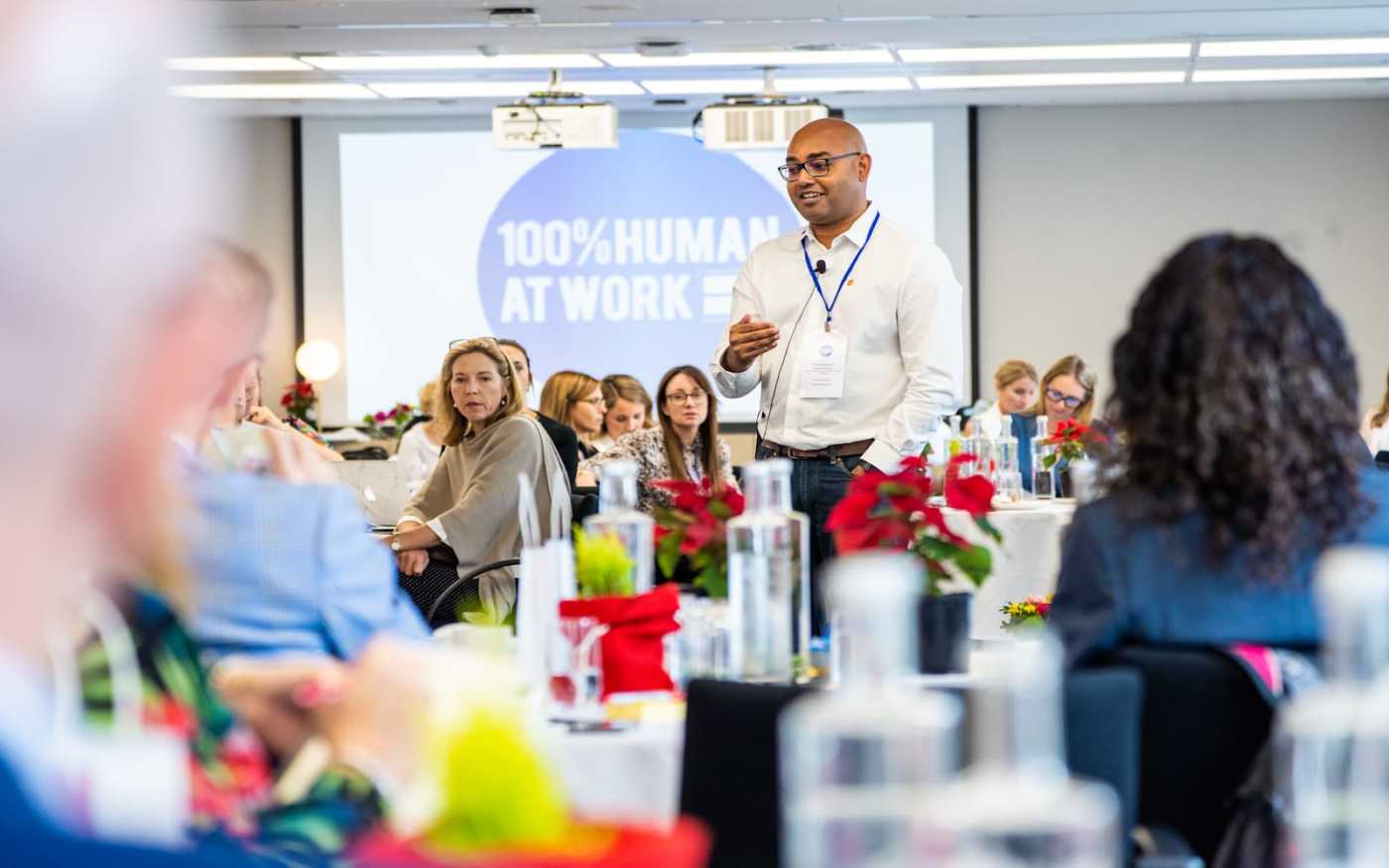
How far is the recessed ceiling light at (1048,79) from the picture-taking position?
11070 millimetres

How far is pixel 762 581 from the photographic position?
232 cm

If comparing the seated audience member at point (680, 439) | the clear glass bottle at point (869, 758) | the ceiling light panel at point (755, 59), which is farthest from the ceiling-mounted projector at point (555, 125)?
the clear glass bottle at point (869, 758)

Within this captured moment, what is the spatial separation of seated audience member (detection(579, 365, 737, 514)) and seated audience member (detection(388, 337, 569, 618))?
3.56 ft

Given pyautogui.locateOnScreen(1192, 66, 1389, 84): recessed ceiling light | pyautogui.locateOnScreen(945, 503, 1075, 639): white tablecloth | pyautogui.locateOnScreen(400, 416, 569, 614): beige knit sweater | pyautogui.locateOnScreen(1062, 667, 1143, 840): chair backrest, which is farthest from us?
pyautogui.locateOnScreen(1192, 66, 1389, 84): recessed ceiling light

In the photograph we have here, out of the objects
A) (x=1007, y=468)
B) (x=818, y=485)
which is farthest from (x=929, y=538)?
(x=1007, y=468)

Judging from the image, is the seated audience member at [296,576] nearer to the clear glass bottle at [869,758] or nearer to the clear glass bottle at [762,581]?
the clear glass bottle at [762,581]

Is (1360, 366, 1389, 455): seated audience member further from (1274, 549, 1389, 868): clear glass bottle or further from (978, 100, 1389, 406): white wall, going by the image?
(1274, 549, 1389, 868): clear glass bottle

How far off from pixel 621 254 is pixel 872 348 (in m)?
8.12

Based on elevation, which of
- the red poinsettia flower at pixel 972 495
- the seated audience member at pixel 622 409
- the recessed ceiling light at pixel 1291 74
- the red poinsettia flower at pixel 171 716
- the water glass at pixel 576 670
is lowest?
the water glass at pixel 576 670

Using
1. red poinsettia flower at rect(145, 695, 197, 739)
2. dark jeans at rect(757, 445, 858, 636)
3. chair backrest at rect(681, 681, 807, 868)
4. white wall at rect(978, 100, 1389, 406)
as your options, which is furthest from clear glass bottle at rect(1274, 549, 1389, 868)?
white wall at rect(978, 100, 1389, 406)

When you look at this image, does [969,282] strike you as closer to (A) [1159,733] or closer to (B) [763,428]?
(B) [763,428]

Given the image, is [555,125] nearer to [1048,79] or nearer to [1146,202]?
[1048,79]

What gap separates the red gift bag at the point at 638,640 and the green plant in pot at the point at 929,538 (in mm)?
261

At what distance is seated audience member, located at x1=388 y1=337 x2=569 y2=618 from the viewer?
17.7ft
